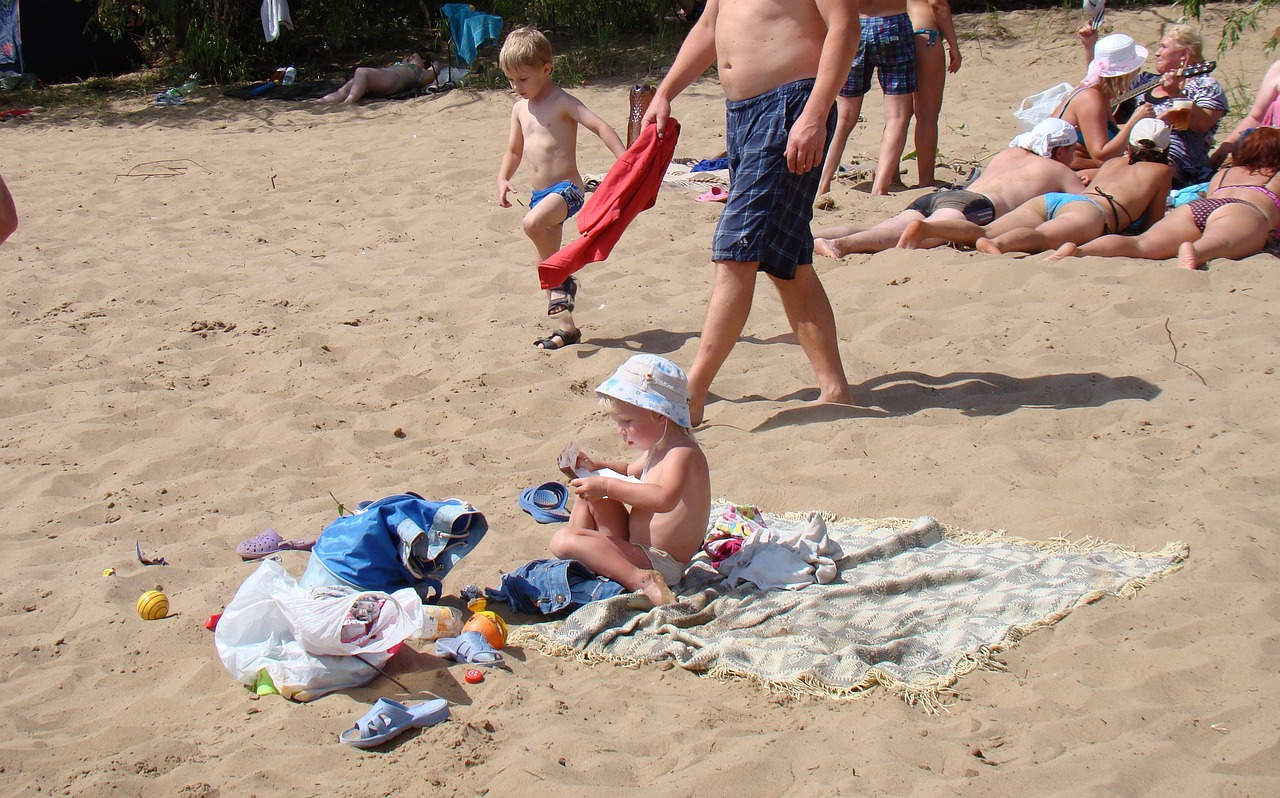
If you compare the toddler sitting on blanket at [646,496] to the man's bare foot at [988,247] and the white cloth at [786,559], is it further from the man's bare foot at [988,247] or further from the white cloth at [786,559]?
the man's bare foot at [988,247]

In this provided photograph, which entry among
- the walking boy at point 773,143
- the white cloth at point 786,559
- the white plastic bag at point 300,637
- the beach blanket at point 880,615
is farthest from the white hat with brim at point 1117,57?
the white plastic bag at point 300,637

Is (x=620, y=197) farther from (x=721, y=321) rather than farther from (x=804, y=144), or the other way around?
(x=804, y=144)

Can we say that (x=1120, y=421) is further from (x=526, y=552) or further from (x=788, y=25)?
(x=526, y=552)

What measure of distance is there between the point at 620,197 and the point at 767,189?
2.86ft

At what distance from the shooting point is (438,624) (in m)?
2.93

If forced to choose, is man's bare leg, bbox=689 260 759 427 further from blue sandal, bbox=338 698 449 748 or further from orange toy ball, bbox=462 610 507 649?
blue sandal, bbox=338 698 449 748

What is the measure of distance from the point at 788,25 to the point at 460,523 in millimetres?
2132

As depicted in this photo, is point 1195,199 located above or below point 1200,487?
above

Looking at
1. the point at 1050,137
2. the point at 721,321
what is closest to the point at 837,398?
the point at 721,321

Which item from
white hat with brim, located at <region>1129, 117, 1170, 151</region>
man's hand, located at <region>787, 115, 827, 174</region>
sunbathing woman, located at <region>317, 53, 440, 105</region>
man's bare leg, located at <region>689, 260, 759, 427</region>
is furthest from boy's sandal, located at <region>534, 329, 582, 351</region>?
sunbathing woman, located at <region>317, 53, 440, 105</region>

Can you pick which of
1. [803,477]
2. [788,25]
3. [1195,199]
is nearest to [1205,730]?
[803,477]

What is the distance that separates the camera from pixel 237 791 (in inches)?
91.6

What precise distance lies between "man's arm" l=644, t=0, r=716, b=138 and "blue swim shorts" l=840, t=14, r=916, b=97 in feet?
9.28

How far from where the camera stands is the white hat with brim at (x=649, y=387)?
3.12m
